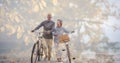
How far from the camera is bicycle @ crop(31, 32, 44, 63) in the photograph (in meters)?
3.97

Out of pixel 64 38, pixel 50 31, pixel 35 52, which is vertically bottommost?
pixel 35 52

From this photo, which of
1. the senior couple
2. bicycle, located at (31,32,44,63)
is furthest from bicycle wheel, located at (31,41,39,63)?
the senior couple

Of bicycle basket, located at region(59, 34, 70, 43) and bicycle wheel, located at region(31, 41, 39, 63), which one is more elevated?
bicycle basket, located at region(59, 34, 70, 43)


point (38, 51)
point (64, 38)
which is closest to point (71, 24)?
point (64, 38)

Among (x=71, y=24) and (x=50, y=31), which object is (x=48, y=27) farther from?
(x=71, y=24)

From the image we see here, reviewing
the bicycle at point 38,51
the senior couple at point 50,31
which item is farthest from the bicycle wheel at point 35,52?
the senior couple at point 50,31

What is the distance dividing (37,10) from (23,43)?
0.48 metres

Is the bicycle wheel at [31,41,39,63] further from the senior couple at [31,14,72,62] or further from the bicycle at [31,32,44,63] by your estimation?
the senior couple at [31,14,72,62]

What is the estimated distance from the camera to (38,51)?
3.99 meters

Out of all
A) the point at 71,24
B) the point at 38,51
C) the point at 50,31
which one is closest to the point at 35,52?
the point at 38,51

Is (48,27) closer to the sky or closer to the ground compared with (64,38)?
closer to the sky

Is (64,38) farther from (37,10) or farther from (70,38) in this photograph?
(37,10)

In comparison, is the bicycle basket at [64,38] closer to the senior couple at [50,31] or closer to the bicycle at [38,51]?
the senior couple at [50,31]

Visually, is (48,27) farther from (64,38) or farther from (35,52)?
(35,52)
